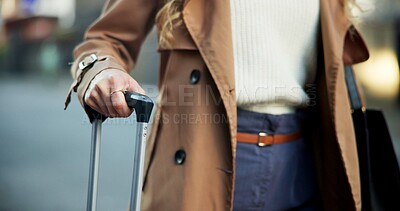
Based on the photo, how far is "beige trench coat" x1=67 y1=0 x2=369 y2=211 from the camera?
3.94 feet

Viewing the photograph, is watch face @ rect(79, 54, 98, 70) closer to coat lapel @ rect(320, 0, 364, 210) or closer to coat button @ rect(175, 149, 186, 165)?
coat button @ rect(175, 149, 186, 165)

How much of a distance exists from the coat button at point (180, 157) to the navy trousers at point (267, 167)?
0.14m

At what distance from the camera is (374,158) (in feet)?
5.25

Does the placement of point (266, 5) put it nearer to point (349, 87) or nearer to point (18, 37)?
point (349, 87)

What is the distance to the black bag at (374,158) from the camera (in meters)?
1.52

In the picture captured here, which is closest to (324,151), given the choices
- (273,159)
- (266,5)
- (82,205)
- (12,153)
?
(273,159)

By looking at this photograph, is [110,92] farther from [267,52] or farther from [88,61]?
[267,52]

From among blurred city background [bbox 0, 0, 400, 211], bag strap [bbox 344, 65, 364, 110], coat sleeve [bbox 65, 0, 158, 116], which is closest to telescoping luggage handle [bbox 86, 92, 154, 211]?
coat sleeve [bbox 65, 0, 158, 116]

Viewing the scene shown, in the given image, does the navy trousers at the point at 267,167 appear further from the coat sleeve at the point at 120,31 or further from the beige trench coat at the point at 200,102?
the coat sleeve at the point at 120,31

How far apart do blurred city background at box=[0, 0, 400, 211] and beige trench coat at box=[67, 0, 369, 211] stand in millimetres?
209

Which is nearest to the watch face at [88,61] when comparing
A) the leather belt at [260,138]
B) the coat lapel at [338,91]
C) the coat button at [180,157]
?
the coat button at [180,157]

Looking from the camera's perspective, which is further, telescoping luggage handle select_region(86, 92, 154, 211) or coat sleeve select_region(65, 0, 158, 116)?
coat sleeve select_region(65, 0, 158, 116)

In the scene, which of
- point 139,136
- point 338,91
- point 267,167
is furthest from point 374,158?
point 139,136

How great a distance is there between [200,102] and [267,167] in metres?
0.25
